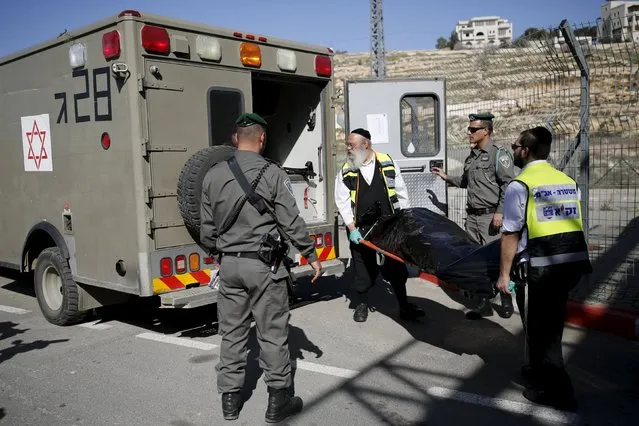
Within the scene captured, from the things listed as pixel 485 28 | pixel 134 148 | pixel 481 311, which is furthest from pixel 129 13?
pixel 485 28

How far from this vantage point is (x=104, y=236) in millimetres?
5289

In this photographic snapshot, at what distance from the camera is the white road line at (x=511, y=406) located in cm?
369

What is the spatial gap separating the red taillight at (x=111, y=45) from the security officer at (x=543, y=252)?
3263mm

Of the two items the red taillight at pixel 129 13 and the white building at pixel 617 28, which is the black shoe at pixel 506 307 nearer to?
the white building at pixel 617 28

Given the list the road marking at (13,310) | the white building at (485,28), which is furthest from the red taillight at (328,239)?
the white building at (485,28)

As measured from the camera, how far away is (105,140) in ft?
16.9

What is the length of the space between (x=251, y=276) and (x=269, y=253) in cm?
18

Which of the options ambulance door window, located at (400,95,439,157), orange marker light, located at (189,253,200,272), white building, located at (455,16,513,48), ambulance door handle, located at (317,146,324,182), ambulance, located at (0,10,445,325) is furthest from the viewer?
white building, located at (455,16,513,48)

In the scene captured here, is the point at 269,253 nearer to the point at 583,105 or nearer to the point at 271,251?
the point at 271,251

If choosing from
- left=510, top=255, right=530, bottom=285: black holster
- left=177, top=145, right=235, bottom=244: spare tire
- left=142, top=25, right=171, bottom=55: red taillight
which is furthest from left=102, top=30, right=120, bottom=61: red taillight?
left=510, top=255, right=530, bottom=285: black holster

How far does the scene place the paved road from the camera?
12.7ft

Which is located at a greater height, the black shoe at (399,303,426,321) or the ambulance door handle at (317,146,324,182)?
the ambulance door handle at (317,146,324,182)

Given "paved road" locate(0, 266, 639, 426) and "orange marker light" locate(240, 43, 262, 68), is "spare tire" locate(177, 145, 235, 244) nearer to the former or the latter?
"orange marker light" locate(240, 43, 262, 68)

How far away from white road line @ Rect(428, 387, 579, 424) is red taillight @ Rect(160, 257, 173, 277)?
2.42 meters
